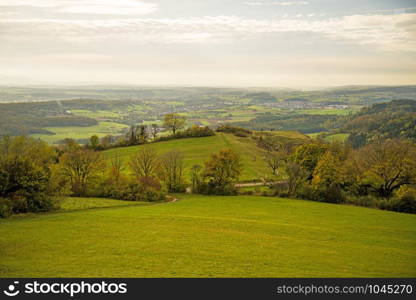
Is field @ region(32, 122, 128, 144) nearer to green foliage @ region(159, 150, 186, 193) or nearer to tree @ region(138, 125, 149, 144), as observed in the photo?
tree @ region(138, 125, 149, 144)

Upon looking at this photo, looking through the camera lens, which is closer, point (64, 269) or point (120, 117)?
point (64, 269)

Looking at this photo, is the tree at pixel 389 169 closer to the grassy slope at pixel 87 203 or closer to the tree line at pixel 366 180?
the tree line at pixel 366 180

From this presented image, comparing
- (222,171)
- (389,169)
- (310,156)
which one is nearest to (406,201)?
(389,169)

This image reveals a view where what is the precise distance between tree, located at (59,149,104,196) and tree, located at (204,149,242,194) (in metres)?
17.5

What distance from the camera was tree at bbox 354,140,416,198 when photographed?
4434 cm

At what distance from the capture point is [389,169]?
148ft

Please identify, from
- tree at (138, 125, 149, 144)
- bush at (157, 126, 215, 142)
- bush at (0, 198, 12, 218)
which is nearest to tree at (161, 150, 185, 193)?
bush at (0, 198, 12, 218)

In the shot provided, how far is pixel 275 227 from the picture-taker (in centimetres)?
2897

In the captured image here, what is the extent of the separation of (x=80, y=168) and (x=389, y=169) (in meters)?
45.2

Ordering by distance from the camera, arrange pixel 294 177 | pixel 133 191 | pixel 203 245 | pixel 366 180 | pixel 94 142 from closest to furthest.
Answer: pixel 203 245 → pixel 133 191 → pixel 366 180 → pixel 294 177 → pixel 94 142

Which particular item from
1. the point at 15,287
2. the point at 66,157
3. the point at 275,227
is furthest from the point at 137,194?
the point at 15,287

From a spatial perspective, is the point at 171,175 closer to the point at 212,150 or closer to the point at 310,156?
the point at 310,156

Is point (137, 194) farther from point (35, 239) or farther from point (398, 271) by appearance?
point (398, 271)

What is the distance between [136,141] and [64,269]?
71459 mm
